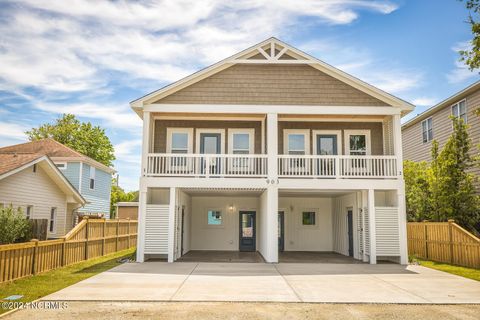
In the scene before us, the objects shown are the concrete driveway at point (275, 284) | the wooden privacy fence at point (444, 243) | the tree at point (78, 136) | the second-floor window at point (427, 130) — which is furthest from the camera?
the tree at point (78, 136)

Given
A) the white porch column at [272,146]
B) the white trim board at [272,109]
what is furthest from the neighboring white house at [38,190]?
the white porch column at [272,146]

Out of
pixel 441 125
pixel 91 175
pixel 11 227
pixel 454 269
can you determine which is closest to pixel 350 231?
pixel 454 269

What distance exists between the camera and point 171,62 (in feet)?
58.7

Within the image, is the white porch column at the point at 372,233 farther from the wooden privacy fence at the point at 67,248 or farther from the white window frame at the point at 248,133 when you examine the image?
the wooden privacy fence at the point at 67,248

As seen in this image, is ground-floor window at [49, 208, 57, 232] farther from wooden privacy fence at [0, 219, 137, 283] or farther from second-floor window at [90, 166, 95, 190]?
second-floor window at [90, 166, 95, 190]

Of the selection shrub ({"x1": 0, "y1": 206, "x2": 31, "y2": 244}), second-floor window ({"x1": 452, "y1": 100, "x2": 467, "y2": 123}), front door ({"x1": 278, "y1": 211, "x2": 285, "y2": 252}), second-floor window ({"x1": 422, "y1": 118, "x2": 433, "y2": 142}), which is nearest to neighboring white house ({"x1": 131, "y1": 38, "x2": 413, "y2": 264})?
front door ({"x1": 278, "y1": 211, "x2": 285, "y2": 252})

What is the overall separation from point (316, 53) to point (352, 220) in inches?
295

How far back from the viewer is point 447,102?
22.5 meters

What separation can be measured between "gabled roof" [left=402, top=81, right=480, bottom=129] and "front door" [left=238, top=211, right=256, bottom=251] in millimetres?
12183

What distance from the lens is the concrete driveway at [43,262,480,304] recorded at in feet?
29.6

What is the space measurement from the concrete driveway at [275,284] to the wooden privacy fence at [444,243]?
4.97ft

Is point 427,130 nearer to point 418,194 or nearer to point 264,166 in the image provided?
point 418,194

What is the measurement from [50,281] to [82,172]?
18.3 meters

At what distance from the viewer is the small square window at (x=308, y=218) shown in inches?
832
